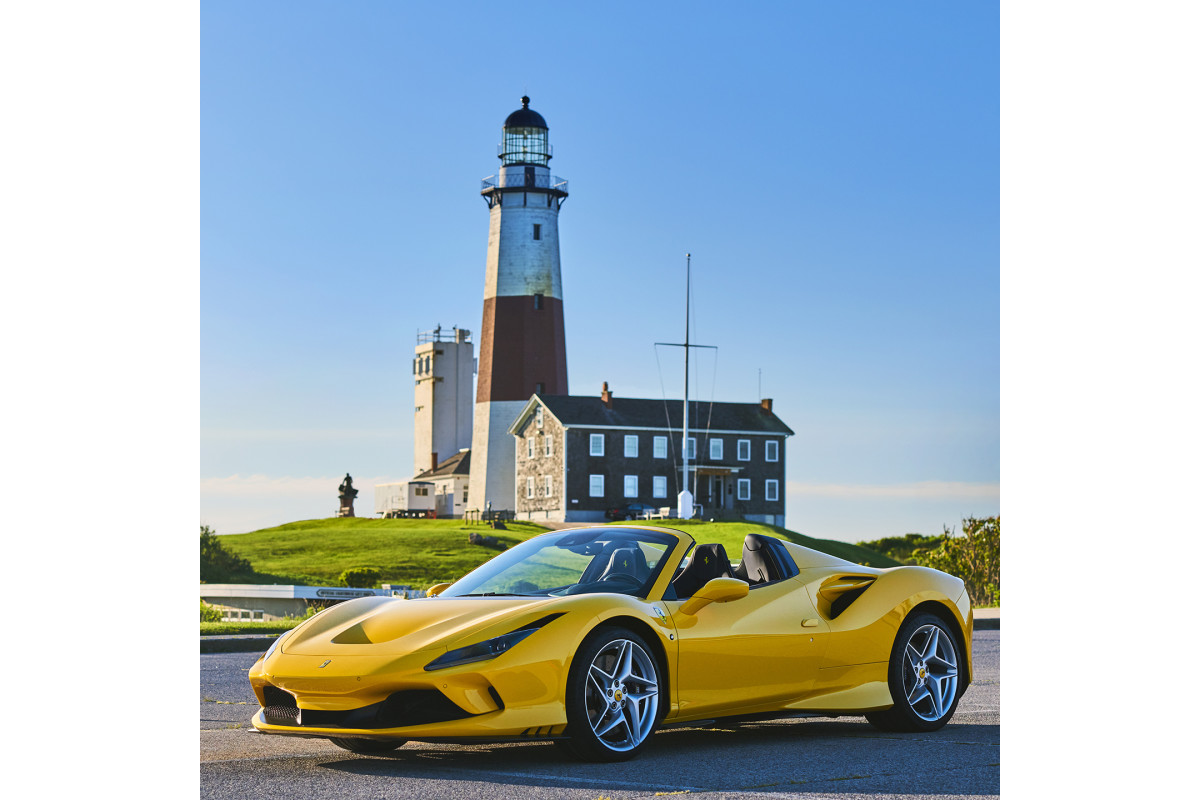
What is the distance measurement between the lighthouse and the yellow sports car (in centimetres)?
5786

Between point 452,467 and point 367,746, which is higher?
point 452,467

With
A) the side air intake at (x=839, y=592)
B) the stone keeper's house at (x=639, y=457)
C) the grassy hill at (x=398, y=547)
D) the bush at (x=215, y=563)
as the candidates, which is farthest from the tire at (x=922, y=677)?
the stone keeper's house at (x=639, y=457)

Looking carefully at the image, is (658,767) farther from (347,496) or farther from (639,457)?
(347,496)

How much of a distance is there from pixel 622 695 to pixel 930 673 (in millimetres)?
2573

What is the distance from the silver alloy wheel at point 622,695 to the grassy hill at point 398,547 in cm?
3329

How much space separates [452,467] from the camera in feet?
261

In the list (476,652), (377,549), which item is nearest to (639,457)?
(377,549)

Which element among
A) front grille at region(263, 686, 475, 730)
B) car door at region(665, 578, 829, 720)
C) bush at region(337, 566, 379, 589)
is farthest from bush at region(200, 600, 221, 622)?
front grille at region(263, 686, 475, 730)

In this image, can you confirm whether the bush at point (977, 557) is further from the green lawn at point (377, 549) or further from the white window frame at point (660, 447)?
the white window frame at point (660, 447)

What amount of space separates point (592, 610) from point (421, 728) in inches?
40.6
